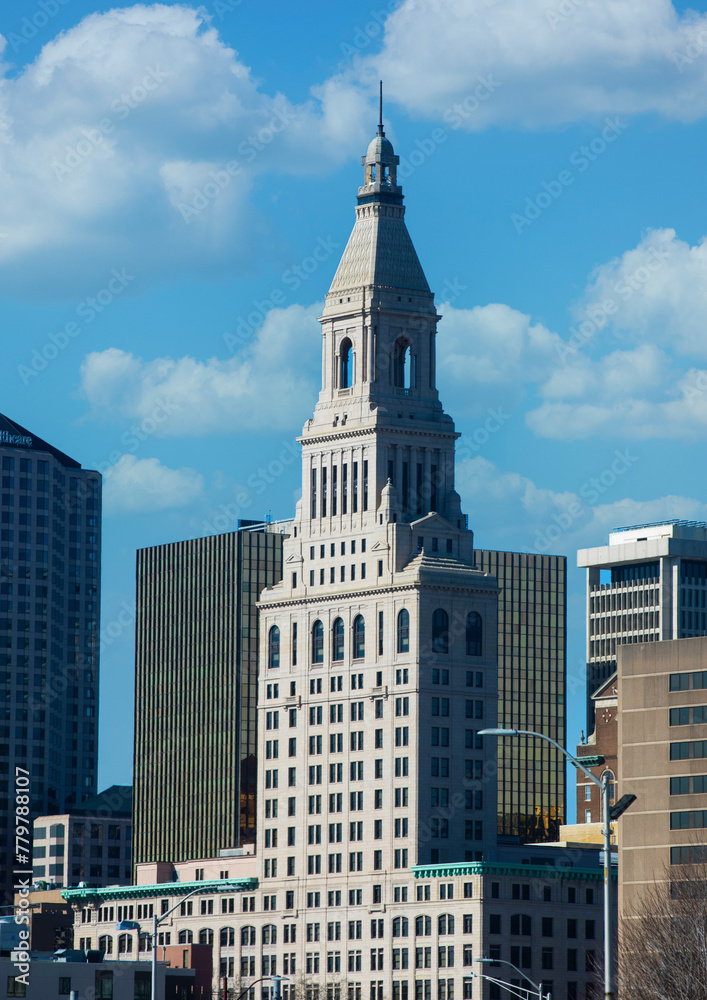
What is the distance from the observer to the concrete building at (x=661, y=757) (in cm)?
Result: 16125

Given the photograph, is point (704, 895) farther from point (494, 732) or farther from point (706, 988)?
point (494, 732)

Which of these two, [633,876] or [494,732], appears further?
[633,876]

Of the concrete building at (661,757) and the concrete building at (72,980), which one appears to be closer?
the concrete building at (661,757)

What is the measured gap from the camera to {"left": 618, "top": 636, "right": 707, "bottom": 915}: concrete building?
161250mm

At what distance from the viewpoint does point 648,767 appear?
16362 centimetres

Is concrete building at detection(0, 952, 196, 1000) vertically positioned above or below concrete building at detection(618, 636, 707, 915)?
below

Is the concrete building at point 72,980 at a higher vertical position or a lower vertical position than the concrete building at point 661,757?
lower

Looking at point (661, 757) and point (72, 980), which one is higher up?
point (661, 757)

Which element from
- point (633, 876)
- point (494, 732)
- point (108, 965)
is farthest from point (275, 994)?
point (494, 732)

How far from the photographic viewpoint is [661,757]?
163125mm

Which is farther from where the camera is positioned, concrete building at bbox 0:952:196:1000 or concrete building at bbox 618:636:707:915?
concrete building at bbox 0:952:196:1000

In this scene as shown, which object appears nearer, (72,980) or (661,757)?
(661,757)

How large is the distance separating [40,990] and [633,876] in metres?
42.0

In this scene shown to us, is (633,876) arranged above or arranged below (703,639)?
below
